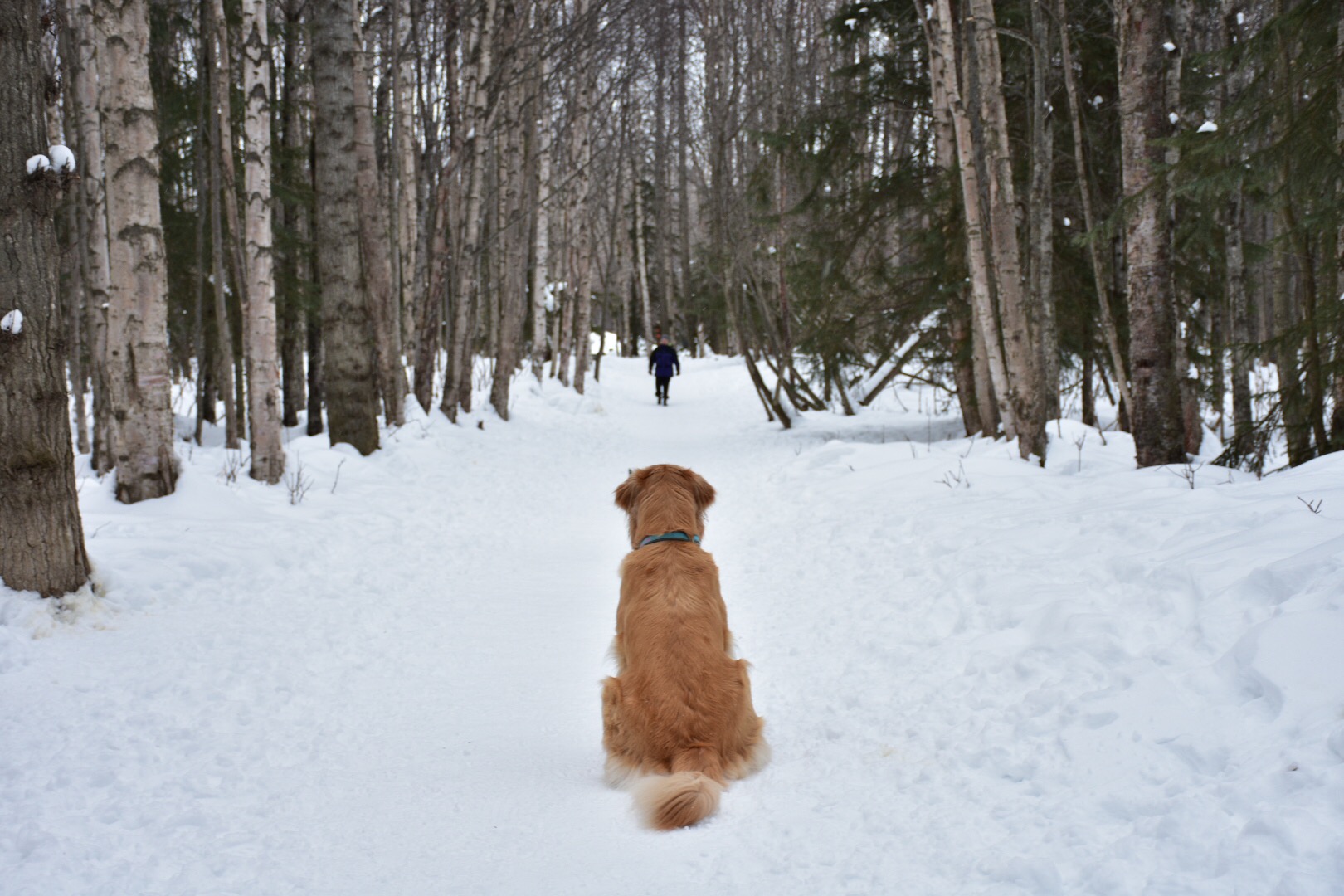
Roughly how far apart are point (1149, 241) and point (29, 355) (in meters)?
7.85

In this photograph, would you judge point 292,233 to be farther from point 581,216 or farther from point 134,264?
point 581,216

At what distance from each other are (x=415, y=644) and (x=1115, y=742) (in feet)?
12.3

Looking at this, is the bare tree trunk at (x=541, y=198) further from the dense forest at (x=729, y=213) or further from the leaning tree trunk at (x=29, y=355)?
the leaning tree trunk at (x=29, y=355)

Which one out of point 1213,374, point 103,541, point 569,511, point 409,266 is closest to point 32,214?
point 103,541

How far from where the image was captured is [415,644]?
197 inches

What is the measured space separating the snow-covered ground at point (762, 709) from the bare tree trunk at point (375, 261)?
5.68 m

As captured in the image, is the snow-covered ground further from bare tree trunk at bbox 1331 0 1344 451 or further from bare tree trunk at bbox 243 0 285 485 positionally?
bare tree trunk at bbox 243 0 285 485

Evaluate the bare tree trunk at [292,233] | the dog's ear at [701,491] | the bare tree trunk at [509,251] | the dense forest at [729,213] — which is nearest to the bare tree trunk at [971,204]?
the dense forest at [729,213]

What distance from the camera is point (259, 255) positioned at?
312 inches

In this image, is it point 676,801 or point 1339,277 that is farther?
point 1339,277

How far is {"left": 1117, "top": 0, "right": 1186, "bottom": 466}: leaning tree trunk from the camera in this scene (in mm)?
6922

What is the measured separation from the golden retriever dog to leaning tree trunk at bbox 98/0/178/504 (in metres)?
4.31

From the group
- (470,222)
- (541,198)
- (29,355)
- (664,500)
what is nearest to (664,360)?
(541,198)

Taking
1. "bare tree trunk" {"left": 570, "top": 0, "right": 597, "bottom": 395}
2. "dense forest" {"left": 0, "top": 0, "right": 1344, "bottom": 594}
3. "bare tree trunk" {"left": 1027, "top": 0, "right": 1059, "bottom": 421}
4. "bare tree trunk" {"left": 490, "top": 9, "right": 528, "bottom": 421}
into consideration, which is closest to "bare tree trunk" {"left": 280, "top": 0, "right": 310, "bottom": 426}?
"dense forest" {"left": 0, "top": 0, "right": 1344, "bottom": 594}
